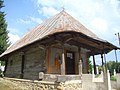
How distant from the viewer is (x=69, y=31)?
852 centimetres

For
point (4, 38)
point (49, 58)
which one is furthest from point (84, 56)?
point (4, 38)

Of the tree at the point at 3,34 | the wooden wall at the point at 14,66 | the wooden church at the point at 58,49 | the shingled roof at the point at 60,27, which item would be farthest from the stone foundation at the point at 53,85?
the tree at the point at 3,34

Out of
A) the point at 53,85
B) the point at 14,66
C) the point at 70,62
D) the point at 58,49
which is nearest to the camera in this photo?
the point at 53,85

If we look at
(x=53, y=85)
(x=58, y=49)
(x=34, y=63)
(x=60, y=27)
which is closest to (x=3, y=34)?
(x=34, y=63)

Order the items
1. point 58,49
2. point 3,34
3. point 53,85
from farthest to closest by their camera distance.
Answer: point 3,34 → point 58,49 → point 53,85

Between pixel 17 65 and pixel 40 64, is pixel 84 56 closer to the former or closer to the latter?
pixel 40 64

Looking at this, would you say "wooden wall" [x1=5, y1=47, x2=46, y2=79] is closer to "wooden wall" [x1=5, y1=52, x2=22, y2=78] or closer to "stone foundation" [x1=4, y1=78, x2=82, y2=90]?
"wooden wall" [x1=5, y1=52, x2=22, y2=78]

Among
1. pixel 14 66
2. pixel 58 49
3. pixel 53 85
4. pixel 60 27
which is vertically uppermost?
pixel 60 27

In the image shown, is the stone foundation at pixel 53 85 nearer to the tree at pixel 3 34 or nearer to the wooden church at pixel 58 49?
the wooden church at pixel 58 49

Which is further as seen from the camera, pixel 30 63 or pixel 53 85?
pixel 30 63

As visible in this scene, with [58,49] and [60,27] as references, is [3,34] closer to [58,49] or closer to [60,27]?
[58,49]

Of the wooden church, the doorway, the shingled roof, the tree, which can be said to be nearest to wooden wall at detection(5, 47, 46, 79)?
the wooden church

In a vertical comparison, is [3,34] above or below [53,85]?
above

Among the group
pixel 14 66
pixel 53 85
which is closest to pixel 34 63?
pixel 53 85
